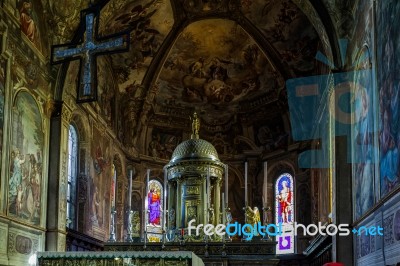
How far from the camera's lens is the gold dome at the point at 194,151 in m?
→ 19.6

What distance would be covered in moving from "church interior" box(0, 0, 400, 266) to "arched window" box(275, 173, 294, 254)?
59 millimetres

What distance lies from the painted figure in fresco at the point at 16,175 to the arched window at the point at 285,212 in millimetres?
11622

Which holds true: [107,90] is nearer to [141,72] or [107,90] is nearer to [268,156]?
[141,72]

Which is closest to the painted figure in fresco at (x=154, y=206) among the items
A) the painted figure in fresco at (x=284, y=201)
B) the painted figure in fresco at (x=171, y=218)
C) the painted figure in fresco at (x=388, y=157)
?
the painted figure in fresco at (x=284, y=201)

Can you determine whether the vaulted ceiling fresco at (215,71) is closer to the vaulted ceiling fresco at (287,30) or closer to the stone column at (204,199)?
the vaulted ceiling fresco at (287,30)

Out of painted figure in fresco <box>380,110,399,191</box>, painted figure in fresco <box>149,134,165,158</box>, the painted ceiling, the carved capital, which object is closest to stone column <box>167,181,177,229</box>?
the painted ceiling

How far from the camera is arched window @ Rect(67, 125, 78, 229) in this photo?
19375 millimetres

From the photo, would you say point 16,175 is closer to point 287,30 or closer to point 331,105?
point 331,105

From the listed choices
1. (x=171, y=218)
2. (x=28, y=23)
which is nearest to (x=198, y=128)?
(x=171, y=218)

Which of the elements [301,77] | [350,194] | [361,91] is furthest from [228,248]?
[301,77]

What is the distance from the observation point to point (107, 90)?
23.0m

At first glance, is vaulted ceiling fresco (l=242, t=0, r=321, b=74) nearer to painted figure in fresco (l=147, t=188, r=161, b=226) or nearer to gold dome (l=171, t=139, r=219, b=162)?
gold dome (l=171, t=139, r=219, b=162)

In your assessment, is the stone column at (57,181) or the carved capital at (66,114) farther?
the carved capital at (66,114)

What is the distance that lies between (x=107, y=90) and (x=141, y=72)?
2.26m
